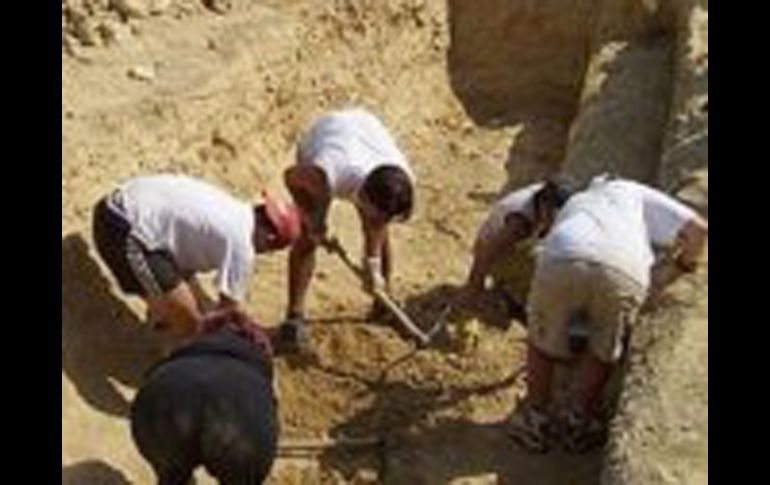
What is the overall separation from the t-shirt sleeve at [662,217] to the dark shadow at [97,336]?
8.30ft

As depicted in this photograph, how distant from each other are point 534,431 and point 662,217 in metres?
1.17

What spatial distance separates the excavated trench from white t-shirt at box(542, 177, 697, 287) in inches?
38.5

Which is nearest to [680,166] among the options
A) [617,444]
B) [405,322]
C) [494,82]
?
[405,322]

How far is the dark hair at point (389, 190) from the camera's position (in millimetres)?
8766

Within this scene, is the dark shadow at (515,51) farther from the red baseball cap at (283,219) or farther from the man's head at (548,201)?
the red baseball cap at (283,219)

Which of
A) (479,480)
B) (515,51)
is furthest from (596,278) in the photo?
(515,51)

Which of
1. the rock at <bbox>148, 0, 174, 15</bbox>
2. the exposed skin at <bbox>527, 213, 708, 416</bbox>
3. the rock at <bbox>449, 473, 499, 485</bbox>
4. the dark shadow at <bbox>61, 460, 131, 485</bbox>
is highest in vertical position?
the rock at <bbox>148, 0, 174, 15</bbox>

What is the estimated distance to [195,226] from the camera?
326 inches

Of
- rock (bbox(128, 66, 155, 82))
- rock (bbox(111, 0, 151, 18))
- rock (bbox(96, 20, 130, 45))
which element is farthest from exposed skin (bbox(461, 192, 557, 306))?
rock (bbox(111, 0, 151, 18))

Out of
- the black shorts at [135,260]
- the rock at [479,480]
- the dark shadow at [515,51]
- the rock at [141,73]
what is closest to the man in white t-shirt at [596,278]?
the rock at [479,480]

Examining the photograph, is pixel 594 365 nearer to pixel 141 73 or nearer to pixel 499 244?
pixel 499 244

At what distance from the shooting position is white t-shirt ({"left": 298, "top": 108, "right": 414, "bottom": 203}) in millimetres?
8984

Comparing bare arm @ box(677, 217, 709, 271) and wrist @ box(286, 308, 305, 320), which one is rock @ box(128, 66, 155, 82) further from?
bare arm @ box(677, 217, 709, 271)

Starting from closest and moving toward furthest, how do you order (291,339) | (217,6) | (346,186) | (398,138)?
1. (346,186)
2. (291,339)
3. (217,6)
4. (398,138)
